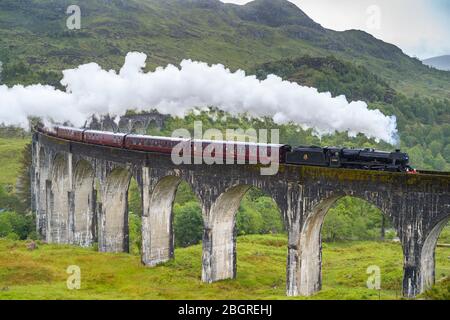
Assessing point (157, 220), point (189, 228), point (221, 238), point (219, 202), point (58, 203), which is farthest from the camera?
point (189, 228)

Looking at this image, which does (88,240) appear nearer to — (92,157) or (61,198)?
(61,198)

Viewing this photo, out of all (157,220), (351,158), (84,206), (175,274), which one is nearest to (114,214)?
(84,206)

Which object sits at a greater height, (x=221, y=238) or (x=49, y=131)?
(x=49, y=131)

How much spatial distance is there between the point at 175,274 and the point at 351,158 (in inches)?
720

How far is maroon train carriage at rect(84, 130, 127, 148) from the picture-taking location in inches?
1866

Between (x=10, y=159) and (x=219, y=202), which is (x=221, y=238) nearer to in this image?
(x=219, y=202)

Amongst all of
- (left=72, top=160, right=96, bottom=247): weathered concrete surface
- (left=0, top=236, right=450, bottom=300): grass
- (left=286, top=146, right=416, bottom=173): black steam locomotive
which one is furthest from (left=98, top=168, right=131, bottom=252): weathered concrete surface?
(left=286, top=146, right=416, bottom=173): black steam locomotive

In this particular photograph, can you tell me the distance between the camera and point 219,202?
39.5 meters

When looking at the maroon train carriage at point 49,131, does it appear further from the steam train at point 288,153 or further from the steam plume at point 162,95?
the steam train at point 288,153

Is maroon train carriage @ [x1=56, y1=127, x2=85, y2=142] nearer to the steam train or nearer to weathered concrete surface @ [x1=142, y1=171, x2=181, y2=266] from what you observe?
the steam train

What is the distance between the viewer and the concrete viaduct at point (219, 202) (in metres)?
30.2

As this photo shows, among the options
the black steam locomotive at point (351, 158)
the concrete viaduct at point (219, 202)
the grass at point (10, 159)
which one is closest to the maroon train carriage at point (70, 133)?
the concrete viaduct at point (219, 202)
